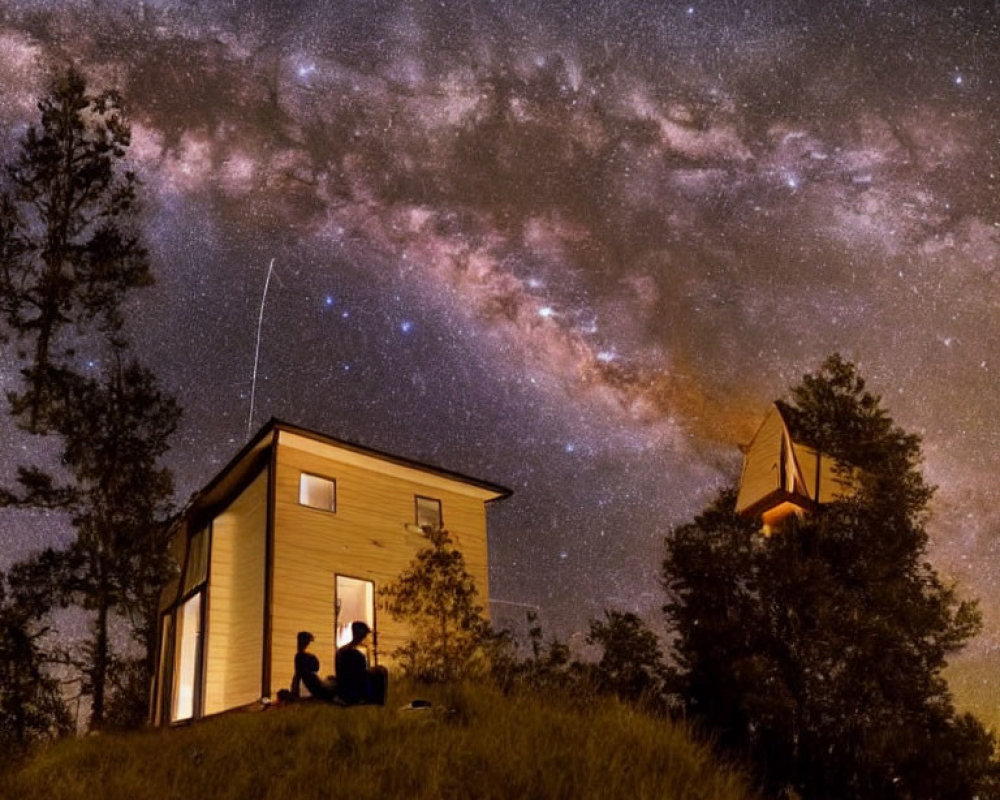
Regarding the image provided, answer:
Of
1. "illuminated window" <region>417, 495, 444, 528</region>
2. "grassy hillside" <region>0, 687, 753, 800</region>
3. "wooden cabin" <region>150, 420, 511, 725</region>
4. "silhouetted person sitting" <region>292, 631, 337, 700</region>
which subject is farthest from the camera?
"illuminated window" <region>417, 495, 444, 528</region>

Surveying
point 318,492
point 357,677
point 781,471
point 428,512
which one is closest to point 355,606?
point 428,512

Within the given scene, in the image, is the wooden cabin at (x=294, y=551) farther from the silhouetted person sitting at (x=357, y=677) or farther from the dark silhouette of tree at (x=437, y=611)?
the silhouetted person sitting at (x=357, y=677)

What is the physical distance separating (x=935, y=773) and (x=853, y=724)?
1.83m


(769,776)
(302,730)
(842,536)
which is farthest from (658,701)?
(842,536)

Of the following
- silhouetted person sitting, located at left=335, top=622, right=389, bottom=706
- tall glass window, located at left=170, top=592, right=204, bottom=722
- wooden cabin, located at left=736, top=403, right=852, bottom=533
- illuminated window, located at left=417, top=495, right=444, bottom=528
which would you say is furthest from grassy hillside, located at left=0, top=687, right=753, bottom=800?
tall glass window, located at left=170, top=592, right=204, bottom=722

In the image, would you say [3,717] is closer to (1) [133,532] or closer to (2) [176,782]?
(1) [133,532]

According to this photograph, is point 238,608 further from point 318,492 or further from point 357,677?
point 357,677

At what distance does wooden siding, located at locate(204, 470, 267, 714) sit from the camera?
19.0m

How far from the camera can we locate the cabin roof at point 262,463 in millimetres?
19250

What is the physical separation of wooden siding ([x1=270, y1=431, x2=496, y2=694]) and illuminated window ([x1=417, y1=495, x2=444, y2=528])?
13cm

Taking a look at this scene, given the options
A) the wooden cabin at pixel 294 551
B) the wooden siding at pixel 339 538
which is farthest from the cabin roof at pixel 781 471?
the wooden siding at pixel 339 538

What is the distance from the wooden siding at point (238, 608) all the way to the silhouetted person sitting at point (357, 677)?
5.98 m

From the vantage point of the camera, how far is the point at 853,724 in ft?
66.8

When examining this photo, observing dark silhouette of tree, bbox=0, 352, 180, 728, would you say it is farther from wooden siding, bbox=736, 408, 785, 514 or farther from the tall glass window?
wooden siding, bbox=736, 408, 785, 514
